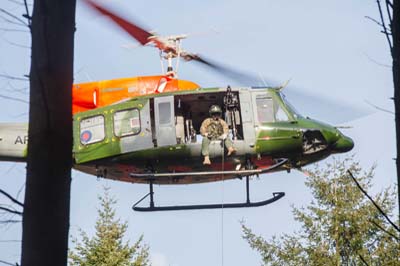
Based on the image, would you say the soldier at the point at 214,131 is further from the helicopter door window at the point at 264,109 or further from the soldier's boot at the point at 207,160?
the helicopter door window at the point at 264,109

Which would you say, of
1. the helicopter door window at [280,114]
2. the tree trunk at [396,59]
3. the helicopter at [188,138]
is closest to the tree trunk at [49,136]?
the tree trunk at [396,59]

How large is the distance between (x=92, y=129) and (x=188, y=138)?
5.87ft

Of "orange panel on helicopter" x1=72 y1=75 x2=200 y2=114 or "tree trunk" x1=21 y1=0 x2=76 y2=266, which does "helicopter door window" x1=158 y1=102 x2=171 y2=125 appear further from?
"tree trunk" x1=21 y1=0 x2=76 y2=266

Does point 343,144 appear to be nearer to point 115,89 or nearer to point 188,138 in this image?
point 188,138

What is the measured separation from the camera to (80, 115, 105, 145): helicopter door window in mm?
15534

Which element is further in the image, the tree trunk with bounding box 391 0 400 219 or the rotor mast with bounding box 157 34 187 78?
the rotor mast with bounding box 157 34 187 78

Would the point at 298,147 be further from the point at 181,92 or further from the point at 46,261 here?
the point at 46,261

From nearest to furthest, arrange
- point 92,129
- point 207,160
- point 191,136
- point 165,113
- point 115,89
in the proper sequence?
point 207,160
point 165,113
point 191,136
point 92,129
point 115,89

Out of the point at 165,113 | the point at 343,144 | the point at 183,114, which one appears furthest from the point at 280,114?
the point at 165,113

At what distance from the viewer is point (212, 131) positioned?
14.7m

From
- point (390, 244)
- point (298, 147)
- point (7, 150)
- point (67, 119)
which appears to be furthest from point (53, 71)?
point (390, 244)

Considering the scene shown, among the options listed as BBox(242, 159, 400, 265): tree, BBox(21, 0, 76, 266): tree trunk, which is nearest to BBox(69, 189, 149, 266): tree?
BBox(242, 159, 400, 265): tree

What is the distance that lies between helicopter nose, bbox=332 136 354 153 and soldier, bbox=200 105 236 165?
6.08ft

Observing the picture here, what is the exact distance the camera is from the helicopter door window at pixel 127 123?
15.3m
